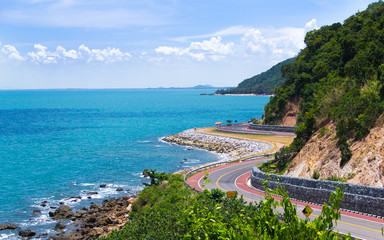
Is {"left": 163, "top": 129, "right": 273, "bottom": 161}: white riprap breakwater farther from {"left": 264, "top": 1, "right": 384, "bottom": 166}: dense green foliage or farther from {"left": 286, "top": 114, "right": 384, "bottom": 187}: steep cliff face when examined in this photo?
{"left": 286, "top": 114, "right": 384, "bottom": 187}: steep cliff face

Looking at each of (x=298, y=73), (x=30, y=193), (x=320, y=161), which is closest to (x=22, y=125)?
(x=30, y=193)

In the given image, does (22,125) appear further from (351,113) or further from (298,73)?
(351,113)

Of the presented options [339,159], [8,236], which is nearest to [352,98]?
[339,159]

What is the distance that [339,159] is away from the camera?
27297 millimetres

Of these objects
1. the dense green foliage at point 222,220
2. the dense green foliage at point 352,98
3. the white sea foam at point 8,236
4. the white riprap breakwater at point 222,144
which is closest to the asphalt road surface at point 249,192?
the dense green foliage at point 222,220

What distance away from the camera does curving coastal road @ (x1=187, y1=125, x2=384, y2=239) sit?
18891 millimetres

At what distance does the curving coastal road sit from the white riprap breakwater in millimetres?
12037

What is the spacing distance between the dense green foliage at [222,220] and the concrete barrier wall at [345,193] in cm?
379

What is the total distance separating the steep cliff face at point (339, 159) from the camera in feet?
78.2

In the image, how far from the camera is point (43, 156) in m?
66.4

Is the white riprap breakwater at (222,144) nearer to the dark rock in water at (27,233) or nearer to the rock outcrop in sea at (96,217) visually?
the rock outcrop in sea at (96,217)

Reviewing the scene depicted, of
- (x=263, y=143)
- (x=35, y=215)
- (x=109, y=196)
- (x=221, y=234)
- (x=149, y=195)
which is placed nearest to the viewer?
(x=221, y=234)

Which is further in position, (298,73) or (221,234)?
(298,73)

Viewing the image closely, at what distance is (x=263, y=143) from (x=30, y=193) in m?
39.1
